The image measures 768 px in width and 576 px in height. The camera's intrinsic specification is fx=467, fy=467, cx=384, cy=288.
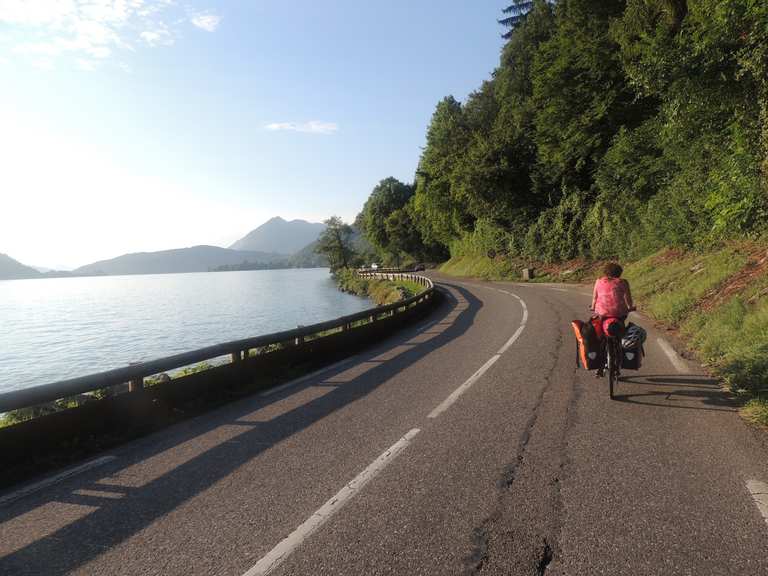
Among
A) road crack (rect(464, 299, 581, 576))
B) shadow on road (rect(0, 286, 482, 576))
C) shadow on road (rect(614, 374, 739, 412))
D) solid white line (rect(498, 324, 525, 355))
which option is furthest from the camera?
solid white line (rect(498, 324, 525, 355))

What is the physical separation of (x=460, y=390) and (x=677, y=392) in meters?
2.98

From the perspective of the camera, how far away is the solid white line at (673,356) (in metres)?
7.79

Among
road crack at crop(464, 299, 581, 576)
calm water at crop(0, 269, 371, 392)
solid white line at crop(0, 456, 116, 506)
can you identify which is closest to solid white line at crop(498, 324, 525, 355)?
road crack at crop(464, 299, 581, 576)

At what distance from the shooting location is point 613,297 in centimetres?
666

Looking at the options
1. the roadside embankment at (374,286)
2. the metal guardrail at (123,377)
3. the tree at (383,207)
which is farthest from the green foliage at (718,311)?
the tree at (383,207)

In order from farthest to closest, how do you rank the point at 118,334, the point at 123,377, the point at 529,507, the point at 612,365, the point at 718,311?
the point at 118,334 < the point at 718,311 < the point at 612,365 < the point at 123,377 < the point at 529,507

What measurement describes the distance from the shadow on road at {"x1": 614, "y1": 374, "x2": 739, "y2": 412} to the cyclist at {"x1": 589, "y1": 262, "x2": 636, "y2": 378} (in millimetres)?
557

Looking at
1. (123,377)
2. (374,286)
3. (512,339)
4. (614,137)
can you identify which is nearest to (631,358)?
(512,339)

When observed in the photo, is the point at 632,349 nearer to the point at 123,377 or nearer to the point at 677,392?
the point at 677,392

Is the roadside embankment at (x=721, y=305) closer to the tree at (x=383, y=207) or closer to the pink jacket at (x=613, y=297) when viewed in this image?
the pink jacket at (x=613, y=297)

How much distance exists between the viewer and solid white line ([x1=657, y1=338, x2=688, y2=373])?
25.5 feet

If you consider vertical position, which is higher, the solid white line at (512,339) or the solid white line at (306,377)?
the solid white line at (512,339)

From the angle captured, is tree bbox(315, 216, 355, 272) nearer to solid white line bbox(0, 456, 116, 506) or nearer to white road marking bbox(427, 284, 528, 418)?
white road marking bbox(427, 284, 528, 418)

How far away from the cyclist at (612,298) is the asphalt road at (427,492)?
3.51 ft
